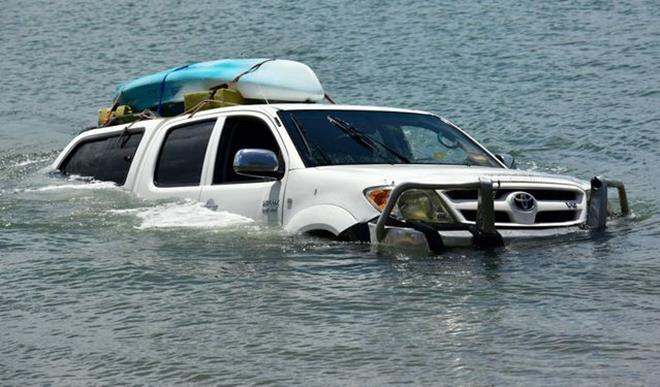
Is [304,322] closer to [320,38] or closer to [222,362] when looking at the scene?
[222,362]

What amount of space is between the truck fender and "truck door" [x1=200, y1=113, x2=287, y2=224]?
9.5 inches

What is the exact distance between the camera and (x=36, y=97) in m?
25.8

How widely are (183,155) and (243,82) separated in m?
0.98

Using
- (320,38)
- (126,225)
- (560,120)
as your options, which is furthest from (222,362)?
(320,38)

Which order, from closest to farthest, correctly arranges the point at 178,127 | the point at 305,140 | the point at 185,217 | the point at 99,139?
the point at 305,140 → the point at 185,217 → the point at 178,127 → the point at 99,139

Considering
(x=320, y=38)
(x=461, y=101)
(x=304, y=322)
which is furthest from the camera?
(x=320, y=38)

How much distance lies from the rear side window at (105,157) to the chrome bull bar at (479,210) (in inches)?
137

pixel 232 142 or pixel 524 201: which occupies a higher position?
pixel 232 142

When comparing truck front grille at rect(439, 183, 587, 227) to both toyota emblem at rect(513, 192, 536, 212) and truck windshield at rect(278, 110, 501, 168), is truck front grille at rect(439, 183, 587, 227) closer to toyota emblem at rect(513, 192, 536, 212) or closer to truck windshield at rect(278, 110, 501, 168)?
toyota emblem at rect(513, 192, 536, 212)

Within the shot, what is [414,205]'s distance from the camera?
7.98 meters

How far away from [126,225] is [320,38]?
18885 mm

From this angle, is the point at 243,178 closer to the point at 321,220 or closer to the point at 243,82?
the point at 321,220

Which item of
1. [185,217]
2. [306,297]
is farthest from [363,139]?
[306,297]

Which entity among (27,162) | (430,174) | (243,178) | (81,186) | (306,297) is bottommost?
(306,297)
